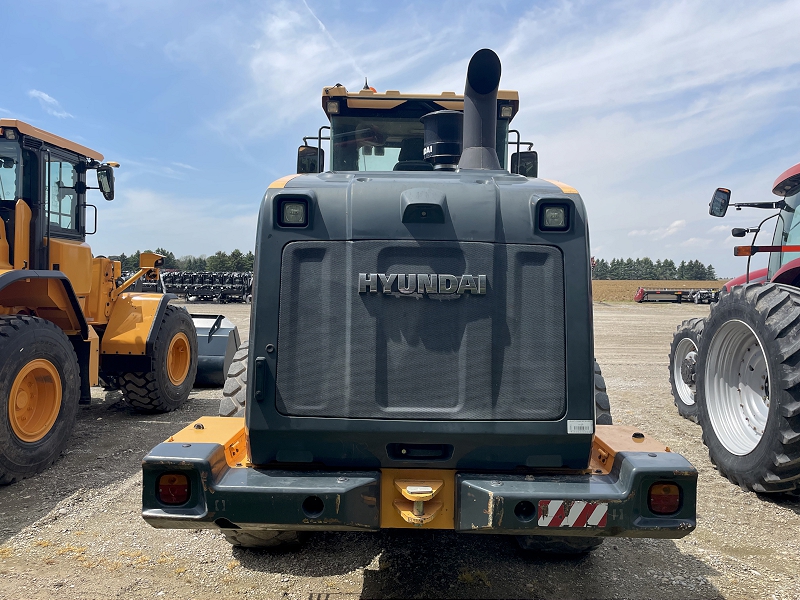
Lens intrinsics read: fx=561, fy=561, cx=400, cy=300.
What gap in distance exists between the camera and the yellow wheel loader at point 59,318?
4488 mm

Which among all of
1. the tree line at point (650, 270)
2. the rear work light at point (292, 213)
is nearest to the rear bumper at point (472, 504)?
the rear work light at point (292, 213)

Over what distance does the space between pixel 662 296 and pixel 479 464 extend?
39423 millimetres

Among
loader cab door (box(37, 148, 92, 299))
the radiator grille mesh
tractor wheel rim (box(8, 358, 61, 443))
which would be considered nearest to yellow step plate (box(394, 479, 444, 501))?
the radiator grille mesh

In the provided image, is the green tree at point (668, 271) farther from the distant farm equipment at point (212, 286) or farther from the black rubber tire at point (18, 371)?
the black rubber tire at point (18, 371)

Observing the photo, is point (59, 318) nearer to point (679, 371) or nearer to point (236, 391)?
point (236, 391)

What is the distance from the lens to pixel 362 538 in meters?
3.51

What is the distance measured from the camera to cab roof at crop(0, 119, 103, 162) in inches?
208

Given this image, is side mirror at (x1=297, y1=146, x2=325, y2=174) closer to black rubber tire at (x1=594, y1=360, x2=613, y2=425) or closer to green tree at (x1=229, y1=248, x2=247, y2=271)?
black rubber tire at (x1=594, y1=360, x2=613, y2=425)

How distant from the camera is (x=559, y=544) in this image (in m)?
3.16

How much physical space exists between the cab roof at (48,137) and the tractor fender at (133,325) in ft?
5.56

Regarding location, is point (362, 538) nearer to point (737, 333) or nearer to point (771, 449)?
point (771, 449)

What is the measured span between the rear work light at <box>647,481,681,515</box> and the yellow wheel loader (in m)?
4.40

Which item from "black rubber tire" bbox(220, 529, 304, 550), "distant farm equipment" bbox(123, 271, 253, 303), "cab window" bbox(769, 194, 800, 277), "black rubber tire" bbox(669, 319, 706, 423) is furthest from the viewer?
"distant farm equipment" bbox(123, 271, 253, 303)

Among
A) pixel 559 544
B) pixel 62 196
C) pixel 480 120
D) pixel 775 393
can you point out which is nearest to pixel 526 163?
pixel 480 120
